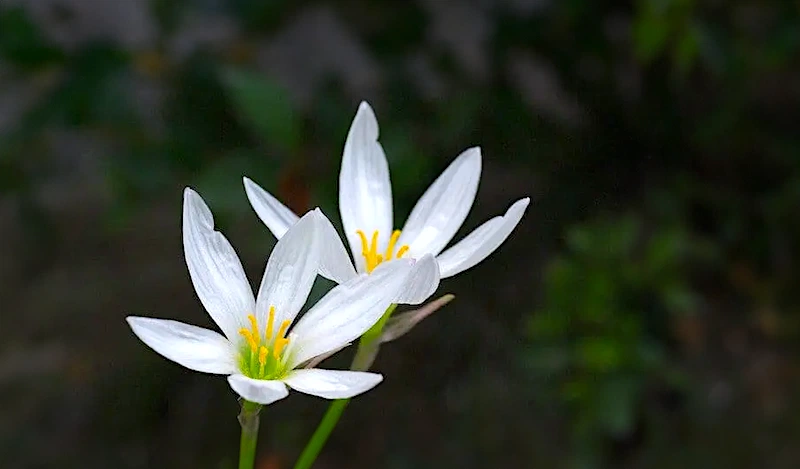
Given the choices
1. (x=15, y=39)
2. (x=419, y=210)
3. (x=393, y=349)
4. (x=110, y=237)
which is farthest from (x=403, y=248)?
(x=110, y=237)

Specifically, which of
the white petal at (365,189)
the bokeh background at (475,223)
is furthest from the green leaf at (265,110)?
the white petal at (365,189)

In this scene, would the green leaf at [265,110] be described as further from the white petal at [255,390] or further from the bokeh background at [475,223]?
the white petal at [255,390]

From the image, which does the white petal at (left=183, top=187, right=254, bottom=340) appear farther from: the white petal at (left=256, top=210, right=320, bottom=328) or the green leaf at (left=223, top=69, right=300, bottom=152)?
the green leaf at (left=223, top=69, right=300, bottom=152)

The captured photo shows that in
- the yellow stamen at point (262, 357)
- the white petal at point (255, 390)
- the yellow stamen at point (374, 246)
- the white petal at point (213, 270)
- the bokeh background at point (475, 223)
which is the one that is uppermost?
the white petal at point (213, 270)

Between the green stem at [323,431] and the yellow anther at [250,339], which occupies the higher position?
the yellow anther at [250,339]

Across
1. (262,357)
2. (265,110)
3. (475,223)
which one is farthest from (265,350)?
(475,223)

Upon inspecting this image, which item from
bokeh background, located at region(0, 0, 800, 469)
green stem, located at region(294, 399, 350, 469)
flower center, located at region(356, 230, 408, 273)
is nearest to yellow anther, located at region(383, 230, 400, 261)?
flower center, located at region(356, 230, 408, 273)

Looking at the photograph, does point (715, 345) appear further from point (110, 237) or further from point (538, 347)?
point (110, 237)
